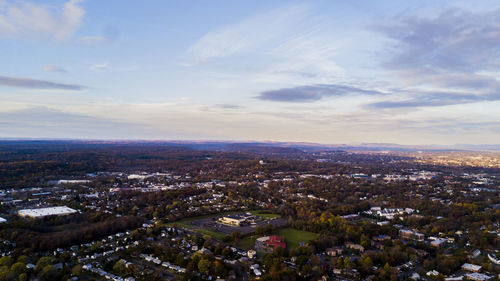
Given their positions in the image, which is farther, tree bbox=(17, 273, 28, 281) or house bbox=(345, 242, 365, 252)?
house bbox=(345, 242, 365, 252)

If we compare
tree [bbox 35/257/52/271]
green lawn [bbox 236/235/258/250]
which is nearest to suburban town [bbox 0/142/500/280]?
tree [bbox 35/257/52/271]

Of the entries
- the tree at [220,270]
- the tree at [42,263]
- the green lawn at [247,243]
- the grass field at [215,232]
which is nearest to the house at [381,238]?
the green lawn at [247,243]

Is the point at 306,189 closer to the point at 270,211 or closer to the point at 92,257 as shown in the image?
the point at 270,211

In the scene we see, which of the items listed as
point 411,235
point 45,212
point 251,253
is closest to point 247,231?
point 251,253

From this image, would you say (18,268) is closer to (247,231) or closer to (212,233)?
(212,233)

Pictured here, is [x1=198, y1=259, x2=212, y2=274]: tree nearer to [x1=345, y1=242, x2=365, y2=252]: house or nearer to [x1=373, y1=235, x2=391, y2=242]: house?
[x1=345, y1=242, x2=365, y2=252]: house

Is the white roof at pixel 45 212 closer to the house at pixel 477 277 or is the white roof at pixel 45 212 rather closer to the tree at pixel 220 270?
the tree at pixel 220 270

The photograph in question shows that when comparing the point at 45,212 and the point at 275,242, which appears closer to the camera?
the point at 275,242
